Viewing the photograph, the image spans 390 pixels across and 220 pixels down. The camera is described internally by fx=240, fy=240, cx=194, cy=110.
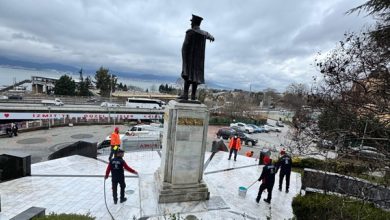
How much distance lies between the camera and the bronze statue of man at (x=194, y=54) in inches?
291

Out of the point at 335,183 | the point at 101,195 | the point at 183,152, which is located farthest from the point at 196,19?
the point at 335,183

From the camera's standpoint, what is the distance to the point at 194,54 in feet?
25.0

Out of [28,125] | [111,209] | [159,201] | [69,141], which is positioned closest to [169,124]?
[159,201]

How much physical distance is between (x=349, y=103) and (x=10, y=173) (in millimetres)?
11461

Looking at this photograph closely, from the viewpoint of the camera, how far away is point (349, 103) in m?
6.49

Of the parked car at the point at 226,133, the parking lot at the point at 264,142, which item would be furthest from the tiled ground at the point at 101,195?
the parked car at the point at 226,133

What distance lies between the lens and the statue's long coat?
7383 mm

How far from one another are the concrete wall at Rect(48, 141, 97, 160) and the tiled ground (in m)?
0.65

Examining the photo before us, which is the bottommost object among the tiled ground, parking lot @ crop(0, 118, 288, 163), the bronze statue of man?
parking lot @ crop(0, 118, 288, 163)

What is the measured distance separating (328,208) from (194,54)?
542 cm

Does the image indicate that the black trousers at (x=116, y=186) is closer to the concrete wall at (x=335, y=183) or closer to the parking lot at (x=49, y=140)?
the concrete wall at (x=335, y=183)

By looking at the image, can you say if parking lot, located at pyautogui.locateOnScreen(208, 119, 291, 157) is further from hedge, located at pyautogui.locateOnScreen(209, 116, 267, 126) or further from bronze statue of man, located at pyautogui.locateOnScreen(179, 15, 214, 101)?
bronze statue of man, located at pyautogui.locateOnScreen(179, 15, 214, 101)

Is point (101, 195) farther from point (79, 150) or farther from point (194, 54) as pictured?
point (194, 54)

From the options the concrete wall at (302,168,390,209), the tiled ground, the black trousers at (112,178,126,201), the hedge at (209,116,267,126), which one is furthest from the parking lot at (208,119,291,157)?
the black trousers at (112,178,126,201)
